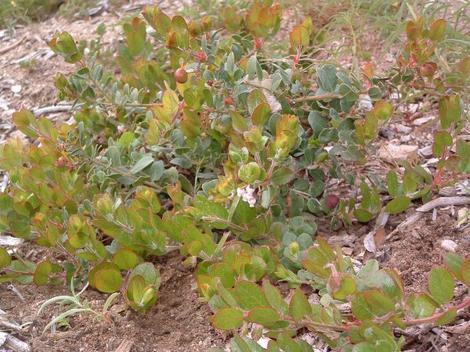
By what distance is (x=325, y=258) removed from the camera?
4.84 ft

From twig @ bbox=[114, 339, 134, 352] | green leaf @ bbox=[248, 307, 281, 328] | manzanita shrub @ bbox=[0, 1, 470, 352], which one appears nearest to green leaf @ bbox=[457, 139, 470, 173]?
manzanita shrub @ bbox=[0, 1, 470, 352]

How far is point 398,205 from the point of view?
6.39 ft

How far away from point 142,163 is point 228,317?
0.81 metres

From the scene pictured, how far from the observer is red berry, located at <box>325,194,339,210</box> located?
6.80ft

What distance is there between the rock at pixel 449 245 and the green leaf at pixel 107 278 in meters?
0.87

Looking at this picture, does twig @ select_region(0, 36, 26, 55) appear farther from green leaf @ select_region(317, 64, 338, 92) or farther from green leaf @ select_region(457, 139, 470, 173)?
green leaf @ select_region(457, 139, 470, 173)

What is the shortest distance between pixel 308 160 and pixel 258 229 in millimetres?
279

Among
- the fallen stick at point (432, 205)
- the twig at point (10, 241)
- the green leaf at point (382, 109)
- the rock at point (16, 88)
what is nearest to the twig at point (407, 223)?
the fallen stick at point (432, 205)

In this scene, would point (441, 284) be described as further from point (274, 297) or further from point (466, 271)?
point (274, 297)

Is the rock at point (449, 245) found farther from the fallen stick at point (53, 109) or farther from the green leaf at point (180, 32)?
the fallen stick at point (53, 109)

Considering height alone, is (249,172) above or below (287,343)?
above

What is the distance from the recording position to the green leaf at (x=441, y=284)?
1281mm

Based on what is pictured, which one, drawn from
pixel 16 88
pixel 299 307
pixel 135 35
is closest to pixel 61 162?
pixel 135 35

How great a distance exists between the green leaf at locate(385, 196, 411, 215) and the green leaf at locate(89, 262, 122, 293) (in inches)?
30.4
